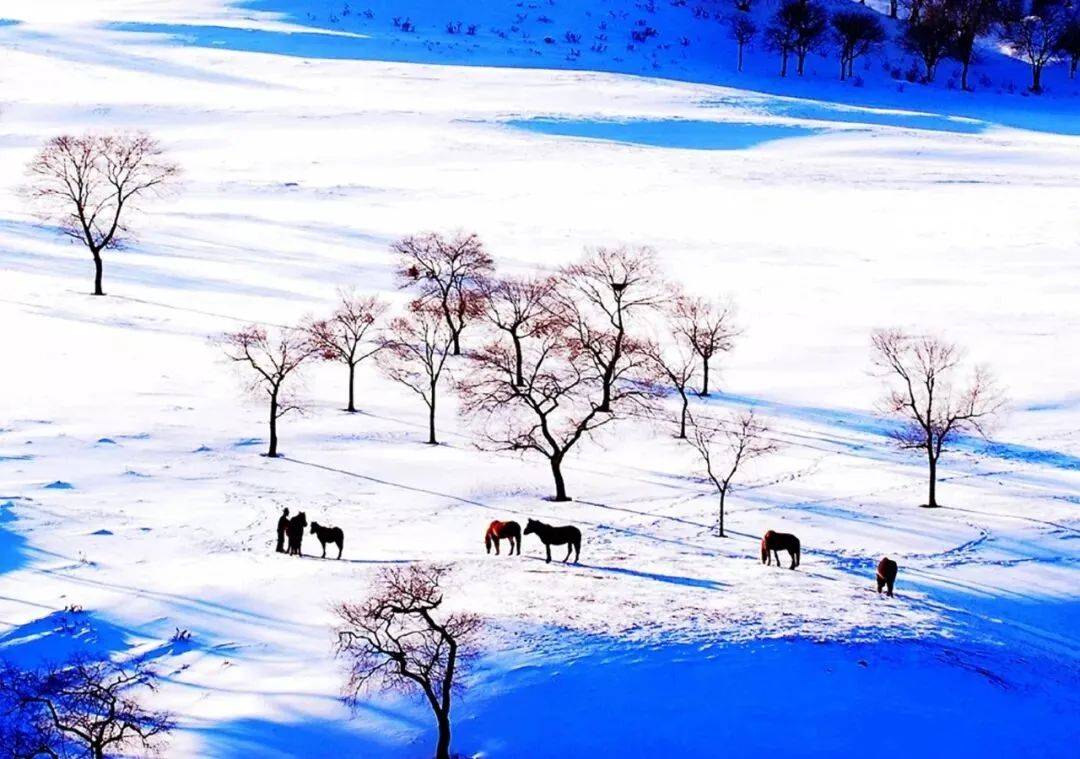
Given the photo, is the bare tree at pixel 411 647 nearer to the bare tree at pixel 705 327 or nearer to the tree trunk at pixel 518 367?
the tree trunk at pixel 518 367

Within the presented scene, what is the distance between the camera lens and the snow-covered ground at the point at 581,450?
23.9 m

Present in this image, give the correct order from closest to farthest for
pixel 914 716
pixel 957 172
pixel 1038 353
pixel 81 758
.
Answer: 1. pixel 81 758
2. pixel 914 716
3. pixel 1038 353
4. pixel 957 172

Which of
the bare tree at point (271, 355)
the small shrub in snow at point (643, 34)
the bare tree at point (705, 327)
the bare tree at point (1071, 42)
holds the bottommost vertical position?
the bare tree at point (271, 355)

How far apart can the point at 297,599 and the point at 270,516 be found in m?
7.85

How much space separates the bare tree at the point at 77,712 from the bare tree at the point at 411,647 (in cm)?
358

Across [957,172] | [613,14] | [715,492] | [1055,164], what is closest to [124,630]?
[715,492]

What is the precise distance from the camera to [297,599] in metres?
27.6

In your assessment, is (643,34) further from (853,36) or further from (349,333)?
(349,333)

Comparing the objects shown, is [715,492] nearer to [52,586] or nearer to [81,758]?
[52,586]

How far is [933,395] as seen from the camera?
48.9 m

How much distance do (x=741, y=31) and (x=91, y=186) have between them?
68281 mm

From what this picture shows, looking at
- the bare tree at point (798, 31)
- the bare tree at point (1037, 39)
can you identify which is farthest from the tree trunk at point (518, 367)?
the bare tree at point (1037, 39)

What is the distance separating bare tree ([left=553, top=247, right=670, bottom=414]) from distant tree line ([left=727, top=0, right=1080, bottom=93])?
5546 cm

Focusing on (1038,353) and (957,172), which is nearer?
(1038,353)
